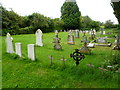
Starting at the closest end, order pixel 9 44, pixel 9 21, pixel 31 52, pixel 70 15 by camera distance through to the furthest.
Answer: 1. pixel 31 52
2. pixel 9 44
3. pixel 9 21
4. pixel 70 15

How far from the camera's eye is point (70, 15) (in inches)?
1583

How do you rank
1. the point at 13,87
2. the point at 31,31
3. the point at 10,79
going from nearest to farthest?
the point at 13,87, the point at 10,79, the point at 31,31

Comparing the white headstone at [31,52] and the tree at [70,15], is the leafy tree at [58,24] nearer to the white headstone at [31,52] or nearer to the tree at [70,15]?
the tree at [70,15]

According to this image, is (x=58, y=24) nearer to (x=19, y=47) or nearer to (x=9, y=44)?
(x=9, y=44)

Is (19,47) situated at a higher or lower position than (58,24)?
lower

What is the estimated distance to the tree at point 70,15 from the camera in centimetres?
3972

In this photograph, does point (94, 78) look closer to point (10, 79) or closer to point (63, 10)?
point (10, 79)

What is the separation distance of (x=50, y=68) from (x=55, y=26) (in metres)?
30.1

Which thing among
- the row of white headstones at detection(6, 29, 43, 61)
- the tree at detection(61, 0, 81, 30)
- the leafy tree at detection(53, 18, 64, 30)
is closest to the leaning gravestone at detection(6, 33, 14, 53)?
the row of white headstones at detection(6, 29, 43, 61)

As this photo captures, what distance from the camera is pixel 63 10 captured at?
1651 inches

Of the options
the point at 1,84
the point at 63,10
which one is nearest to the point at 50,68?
the point at 1,84

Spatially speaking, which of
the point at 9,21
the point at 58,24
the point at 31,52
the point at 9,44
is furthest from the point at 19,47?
the point at 58,24

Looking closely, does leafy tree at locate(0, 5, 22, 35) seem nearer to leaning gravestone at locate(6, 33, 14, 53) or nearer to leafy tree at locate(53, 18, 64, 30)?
leafy tree at locate(53, 18, 64, 30)

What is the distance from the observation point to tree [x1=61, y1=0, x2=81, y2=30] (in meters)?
39.7
